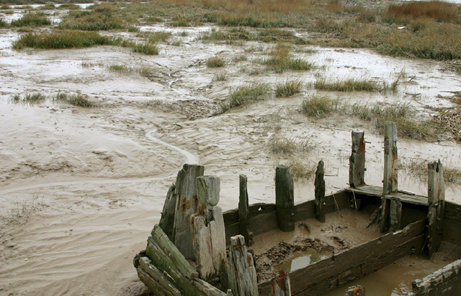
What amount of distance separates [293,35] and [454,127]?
1309cm

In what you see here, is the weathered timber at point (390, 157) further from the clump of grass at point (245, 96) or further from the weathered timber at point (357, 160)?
the clump of grass at point (245, 96)

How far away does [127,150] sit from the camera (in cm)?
705

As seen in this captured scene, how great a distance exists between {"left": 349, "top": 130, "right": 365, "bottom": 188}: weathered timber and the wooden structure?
0.01 meters

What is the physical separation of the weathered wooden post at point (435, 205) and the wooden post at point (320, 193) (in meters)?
1.07

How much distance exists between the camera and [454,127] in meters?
8.15

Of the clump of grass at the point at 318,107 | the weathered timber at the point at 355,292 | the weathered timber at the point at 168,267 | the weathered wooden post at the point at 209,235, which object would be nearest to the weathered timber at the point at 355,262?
the weathered wooden post at the point at 209,235

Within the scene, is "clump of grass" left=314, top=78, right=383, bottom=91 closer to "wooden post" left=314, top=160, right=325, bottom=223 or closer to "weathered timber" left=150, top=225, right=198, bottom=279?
"wooden post" left=314, top=160, right=325, bottom=223

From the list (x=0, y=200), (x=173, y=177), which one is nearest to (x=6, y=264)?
(x=0, y=200)

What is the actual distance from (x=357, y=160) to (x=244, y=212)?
5.41 feet

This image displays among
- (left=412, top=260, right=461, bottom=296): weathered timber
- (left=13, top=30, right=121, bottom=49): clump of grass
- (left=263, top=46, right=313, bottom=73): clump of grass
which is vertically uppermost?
(left=13, top=30, right=121, bottom=49): clump of grass

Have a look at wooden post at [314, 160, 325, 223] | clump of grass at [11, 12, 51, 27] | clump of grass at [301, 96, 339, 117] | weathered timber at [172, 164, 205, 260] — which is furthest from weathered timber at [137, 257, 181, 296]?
clump of grass at [11, 12, 51, 27]

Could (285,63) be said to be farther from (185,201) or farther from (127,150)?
(185,201)

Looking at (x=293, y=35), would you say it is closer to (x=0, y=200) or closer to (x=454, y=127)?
(x=454, y=127)

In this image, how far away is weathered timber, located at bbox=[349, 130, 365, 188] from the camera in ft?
15.4
